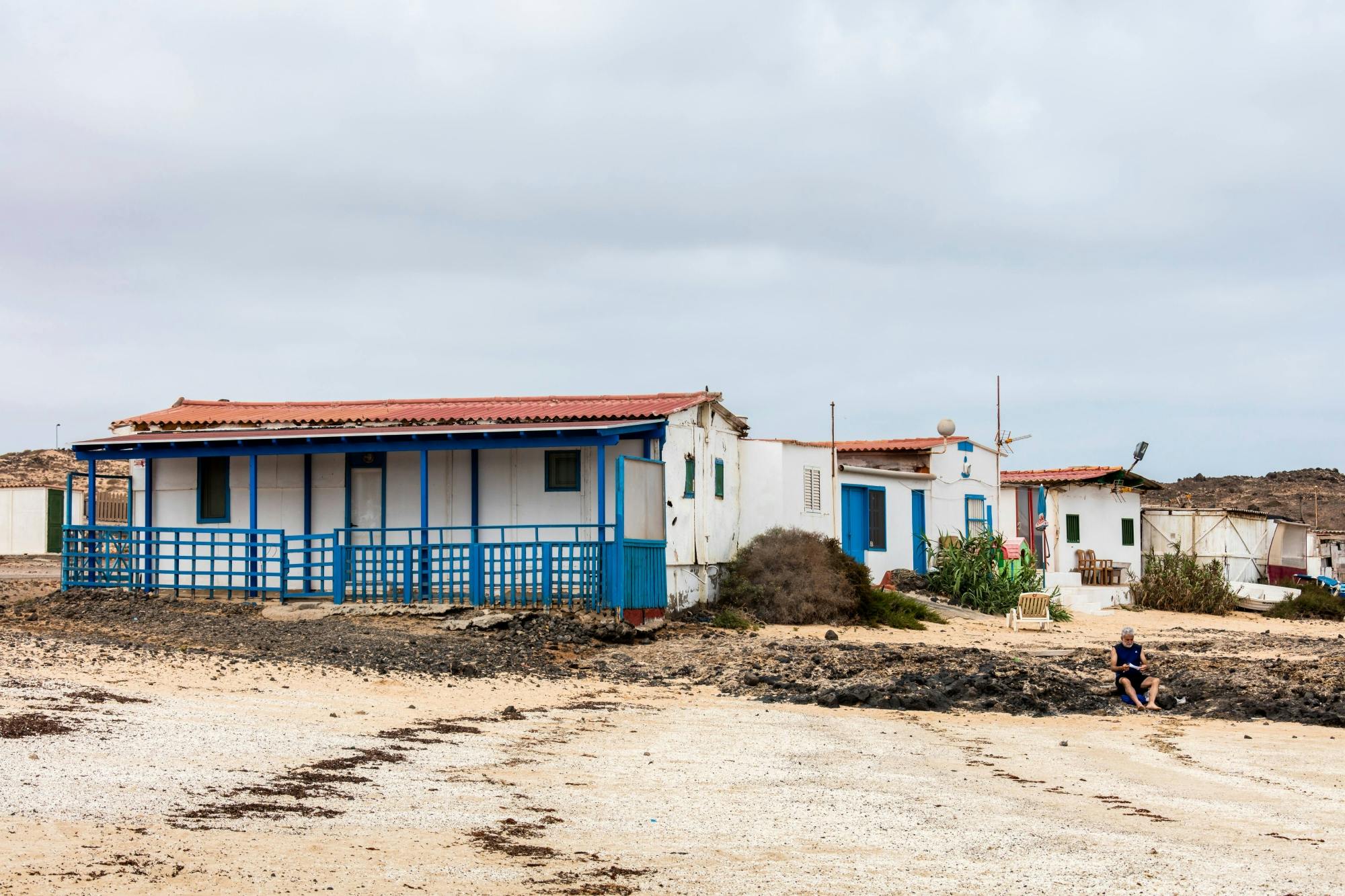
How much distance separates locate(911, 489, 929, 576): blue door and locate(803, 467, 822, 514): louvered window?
356cm

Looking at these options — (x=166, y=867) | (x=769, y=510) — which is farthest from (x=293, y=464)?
(x=166, y=867)

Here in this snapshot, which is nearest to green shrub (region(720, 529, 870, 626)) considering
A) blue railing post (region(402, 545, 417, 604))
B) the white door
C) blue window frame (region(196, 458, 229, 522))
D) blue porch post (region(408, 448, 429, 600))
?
blue porch post (region(408, 448, 429, 600))

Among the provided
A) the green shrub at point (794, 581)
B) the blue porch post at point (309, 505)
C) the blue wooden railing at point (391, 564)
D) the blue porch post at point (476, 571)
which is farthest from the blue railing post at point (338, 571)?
the green shrub at point (794, 581)

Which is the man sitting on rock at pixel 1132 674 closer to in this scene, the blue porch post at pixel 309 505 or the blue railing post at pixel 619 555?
the blue railing post at pixel 619 555

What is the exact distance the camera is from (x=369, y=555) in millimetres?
20328

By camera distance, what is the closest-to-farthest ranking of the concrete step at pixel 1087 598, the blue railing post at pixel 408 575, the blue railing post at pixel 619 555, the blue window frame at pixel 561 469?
the blue railing post at pixel 619 555
the blue railing post at pixel 408 575
the blue window frame at pixel 561 469
the concrete step at pixel 1087 598

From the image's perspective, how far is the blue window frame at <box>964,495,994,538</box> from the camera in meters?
28.8

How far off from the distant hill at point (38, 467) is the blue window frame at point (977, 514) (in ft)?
119

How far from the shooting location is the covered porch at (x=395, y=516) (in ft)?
61.5

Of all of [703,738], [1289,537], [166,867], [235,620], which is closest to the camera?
Result: [166,867]

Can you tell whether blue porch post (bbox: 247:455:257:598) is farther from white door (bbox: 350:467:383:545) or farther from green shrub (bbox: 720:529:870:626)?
green shrub (bbox: 720:529:870:626)

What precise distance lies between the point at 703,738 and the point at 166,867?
5585mm

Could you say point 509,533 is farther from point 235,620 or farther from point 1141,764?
point 1141,764

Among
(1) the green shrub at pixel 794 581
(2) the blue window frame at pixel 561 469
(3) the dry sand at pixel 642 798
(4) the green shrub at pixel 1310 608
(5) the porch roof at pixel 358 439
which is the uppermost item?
(5) the porch roof at pixel 358 439
